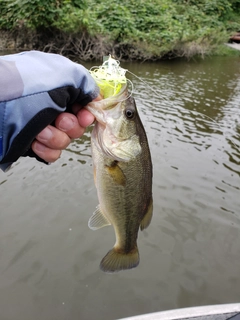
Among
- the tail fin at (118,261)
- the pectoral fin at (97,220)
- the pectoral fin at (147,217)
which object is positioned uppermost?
the pectoral fin at (147,217)

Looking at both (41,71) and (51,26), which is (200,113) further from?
(51,26)

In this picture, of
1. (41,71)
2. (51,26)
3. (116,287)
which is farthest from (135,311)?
(51,26)

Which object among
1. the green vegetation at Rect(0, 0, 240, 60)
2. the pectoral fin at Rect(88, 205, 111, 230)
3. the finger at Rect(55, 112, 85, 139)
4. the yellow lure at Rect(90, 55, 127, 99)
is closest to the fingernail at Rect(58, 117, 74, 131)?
the finger at Rect(55, 112, 85, 139)

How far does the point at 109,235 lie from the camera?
4.39 meters

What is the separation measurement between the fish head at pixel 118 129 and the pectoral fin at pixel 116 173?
0.05 meters

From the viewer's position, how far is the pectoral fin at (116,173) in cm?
180

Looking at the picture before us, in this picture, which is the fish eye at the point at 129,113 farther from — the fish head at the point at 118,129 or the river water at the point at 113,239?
the river water at the point at 113,239

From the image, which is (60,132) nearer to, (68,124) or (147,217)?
(68,124)

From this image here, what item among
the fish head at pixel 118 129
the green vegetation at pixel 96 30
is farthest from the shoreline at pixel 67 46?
the fish head at pixel 118 129

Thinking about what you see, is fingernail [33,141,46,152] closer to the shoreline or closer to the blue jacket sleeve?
the blue jacket sleeve

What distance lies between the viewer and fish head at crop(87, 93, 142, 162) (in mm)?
1705

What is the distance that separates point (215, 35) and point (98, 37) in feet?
30.3

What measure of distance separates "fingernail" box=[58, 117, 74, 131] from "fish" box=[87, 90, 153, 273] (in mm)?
126

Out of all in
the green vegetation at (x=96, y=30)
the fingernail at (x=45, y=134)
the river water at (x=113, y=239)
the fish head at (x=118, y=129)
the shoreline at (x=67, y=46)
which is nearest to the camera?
the fingernail at (x=45, y=134)
